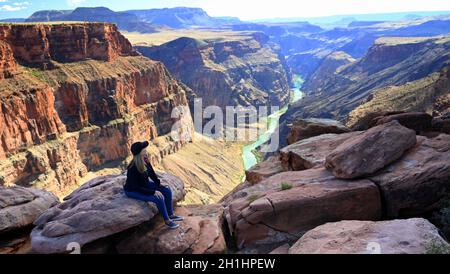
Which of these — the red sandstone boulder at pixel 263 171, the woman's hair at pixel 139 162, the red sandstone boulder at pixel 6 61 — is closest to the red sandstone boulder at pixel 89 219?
the woman's hair at pixel 139 162

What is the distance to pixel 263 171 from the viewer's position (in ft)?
87.7

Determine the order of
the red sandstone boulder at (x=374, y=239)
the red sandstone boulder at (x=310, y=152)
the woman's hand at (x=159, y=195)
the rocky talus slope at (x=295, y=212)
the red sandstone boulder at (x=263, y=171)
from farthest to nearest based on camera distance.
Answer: the red sandstone boulder at (x=263, y=171)
the red sandstone boulder at (x=310, y=152)
the woman's hand at (x=159, y=195)
the rocky talus slope at (x=295, y=212)
the red sandstone boulder at (x=374, y=239)

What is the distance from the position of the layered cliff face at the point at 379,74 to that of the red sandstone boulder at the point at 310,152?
79142 millimetres

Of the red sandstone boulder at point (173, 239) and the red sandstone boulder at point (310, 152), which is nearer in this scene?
the red sandstone boulder at point (173, 239)

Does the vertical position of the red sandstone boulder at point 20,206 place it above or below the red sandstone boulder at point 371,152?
below

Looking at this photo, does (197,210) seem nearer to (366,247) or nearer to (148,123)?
(366,247)

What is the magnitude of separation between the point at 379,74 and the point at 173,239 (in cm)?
15772

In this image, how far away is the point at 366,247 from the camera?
39.2 feet

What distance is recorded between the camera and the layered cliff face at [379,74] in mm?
124188

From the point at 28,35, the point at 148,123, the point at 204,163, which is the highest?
the point at 28,35

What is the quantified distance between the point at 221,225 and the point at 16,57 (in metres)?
64.9

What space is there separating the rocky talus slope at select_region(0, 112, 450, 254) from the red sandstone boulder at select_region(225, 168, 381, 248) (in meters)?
0.04

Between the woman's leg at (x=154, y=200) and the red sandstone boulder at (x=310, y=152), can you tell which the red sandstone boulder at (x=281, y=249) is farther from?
the red sandstone boulder at (x=310, y=152)
